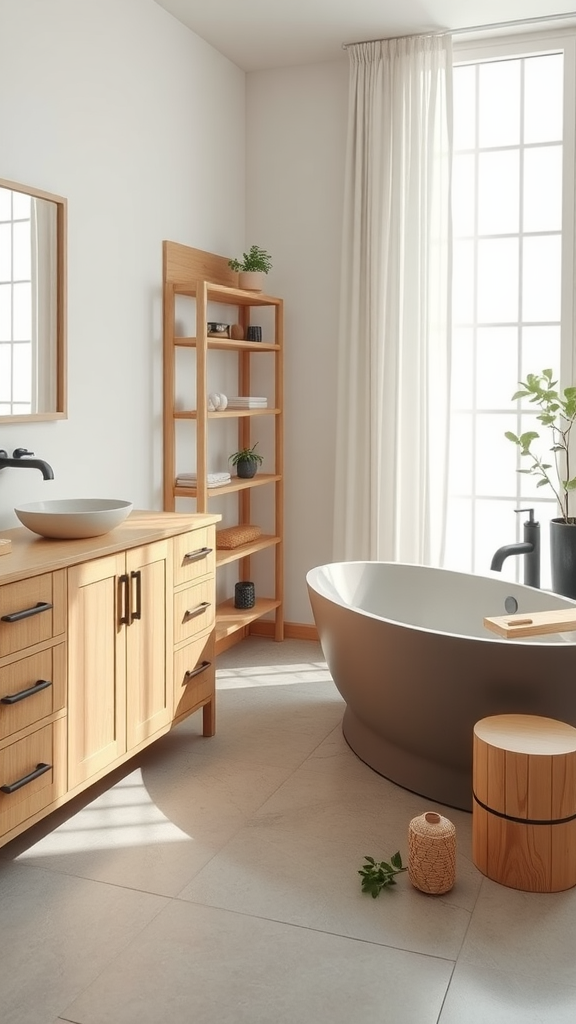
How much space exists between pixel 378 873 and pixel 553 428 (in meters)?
2.43

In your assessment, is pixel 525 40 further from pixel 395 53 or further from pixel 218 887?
pixel 218 887

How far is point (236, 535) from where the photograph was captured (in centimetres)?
440

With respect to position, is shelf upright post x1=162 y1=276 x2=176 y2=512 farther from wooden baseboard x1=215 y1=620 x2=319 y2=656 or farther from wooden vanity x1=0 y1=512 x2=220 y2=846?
wooden baseboard x1=215 y1=620 x2=319 y2=656

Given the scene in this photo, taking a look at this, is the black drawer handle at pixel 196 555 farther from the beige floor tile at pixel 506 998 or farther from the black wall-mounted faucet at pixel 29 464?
the beige floor tile at pixel 506 998

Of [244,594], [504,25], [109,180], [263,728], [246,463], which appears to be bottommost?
[263,728]

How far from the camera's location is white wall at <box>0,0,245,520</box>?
3115 mm

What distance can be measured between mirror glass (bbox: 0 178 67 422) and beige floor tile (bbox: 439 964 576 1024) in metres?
2.11

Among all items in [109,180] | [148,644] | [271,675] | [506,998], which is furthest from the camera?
[271,675]

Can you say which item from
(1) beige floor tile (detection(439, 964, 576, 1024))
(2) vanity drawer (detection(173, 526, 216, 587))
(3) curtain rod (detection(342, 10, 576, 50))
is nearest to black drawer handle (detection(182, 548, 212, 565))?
(2) vanity drawer (detection(173, 526, 216, 587))

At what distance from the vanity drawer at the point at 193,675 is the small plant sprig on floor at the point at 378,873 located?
935 millimetres

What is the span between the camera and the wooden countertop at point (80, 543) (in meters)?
2.43

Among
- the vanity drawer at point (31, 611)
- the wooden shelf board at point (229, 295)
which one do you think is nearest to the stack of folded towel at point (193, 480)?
the wooden shelf board at point (229, 295)

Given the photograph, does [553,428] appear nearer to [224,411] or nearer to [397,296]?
[397,296]

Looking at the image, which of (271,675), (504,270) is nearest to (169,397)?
(271,675)
